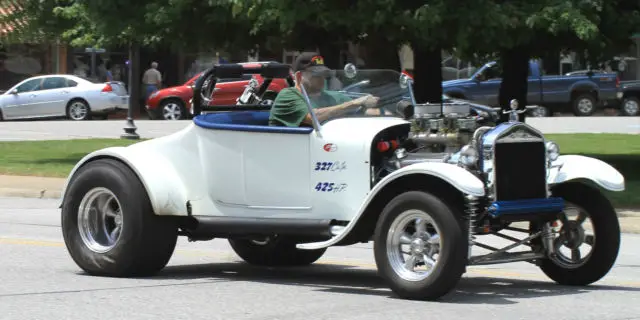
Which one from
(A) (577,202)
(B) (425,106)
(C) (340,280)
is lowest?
(C) (340,280)

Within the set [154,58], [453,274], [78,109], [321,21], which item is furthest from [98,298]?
[154,58]

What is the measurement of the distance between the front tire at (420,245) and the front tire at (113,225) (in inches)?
71.7

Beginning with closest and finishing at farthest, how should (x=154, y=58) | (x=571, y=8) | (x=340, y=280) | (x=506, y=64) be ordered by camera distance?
(x=340, y=280), (x=571, y=8), (x=506, y=64), (x=154, y=58)

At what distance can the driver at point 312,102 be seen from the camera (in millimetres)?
8945

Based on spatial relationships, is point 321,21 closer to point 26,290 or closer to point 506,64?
point 506,64

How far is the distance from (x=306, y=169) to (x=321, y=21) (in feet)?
25.8

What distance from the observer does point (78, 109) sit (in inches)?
1460

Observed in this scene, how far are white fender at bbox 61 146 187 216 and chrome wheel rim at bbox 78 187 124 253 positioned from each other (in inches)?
12.9

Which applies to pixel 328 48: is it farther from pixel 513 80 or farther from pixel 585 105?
pixel 585 105

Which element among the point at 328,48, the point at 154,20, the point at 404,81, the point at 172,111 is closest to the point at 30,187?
the point at 154,20

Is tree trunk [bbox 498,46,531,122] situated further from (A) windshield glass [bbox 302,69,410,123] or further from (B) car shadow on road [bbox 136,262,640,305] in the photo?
(A) windshield glass [bbox 302,69,410,123]

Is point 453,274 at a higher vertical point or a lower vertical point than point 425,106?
lower

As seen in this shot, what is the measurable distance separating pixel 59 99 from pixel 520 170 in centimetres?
2994

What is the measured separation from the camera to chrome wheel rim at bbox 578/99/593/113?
39719 millimetres
